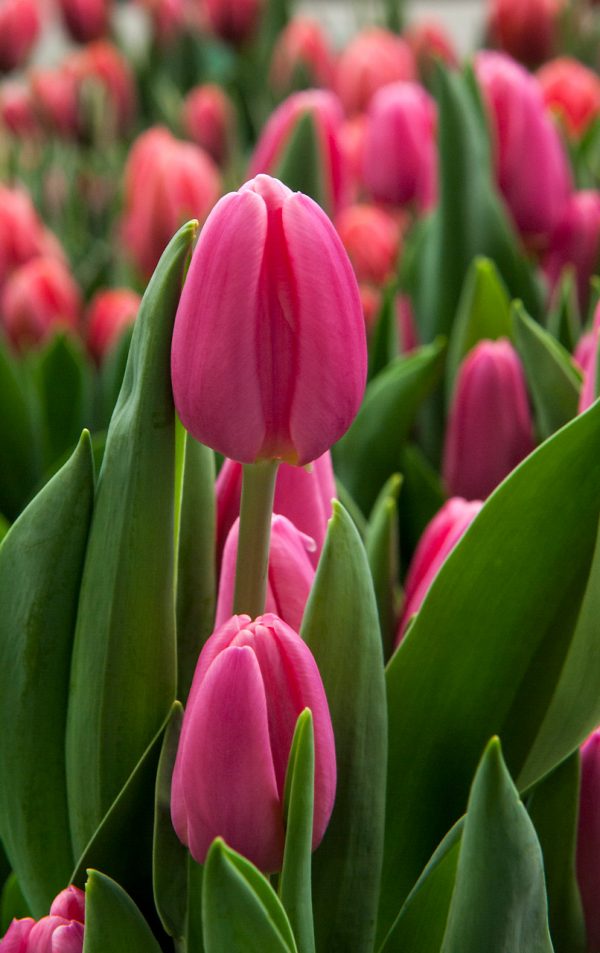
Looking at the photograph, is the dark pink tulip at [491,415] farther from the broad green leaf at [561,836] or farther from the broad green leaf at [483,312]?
the broad green leaf at [561,836]

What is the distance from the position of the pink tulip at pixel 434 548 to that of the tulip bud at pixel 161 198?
0.41 meters

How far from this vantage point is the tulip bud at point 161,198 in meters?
0.79

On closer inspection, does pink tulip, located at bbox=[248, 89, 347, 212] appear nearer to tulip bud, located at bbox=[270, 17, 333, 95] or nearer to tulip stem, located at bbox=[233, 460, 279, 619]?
tulip stem, located at bbox=[233, 460, 279, 619]

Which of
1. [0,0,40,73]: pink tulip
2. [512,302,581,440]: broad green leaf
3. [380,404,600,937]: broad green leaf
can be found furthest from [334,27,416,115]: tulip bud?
[380,404,600,937]: broad green leaf

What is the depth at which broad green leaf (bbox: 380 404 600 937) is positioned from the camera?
0.31 meters

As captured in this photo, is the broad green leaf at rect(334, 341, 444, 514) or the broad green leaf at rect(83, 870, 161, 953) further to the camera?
the broad green leaf at rect(334, 341, 444, 514)

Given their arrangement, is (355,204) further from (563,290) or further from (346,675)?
(346,675)

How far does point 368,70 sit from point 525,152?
0.49 m

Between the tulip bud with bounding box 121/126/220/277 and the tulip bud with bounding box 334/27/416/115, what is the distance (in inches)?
12.4

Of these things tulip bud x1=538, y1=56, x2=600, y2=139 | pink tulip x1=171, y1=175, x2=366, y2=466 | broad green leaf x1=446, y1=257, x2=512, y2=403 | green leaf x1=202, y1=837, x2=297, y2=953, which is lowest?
green leaf x1=202, y1=837, x2=297, y2=953

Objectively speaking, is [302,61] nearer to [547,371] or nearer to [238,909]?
[547,371]

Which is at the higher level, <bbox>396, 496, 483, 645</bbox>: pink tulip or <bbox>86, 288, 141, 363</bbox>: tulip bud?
<bbox>396, 496, 483, 645</bbox>: pink tulip

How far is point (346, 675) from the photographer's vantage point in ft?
1.01

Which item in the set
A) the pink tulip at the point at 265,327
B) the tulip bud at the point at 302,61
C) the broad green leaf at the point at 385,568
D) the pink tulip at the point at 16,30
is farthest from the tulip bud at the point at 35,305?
the pink tulip at the point at 16,30
